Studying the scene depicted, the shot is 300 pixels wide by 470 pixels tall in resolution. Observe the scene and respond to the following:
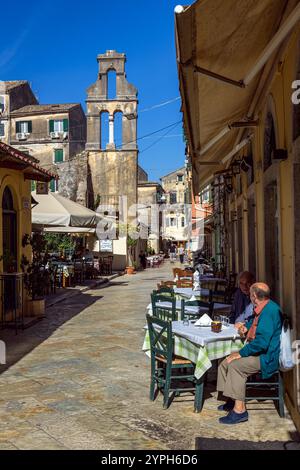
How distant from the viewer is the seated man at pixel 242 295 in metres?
6.12

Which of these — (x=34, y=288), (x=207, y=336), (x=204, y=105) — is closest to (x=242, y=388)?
(x=207, y=336)

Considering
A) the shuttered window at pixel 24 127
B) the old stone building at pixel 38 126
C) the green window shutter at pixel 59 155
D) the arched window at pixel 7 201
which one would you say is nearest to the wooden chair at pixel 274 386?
the arched window at pixel 7 201

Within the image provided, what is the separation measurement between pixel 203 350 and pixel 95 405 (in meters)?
1.27

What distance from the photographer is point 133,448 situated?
411cm

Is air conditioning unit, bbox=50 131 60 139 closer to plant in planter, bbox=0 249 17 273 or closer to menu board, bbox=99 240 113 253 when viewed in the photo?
menu board, bbox=99 240 113 253

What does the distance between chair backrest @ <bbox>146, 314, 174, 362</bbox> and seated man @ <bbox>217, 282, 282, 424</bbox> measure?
633 mm

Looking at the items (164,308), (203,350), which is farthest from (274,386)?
(164,308)

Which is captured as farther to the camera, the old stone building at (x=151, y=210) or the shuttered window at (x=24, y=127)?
the old stone building at (x=151, y=210)

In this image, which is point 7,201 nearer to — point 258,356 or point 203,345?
point 203,345

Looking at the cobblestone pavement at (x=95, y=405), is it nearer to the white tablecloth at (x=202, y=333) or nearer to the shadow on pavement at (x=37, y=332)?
the shadow on pavement at (x=37, y=332)

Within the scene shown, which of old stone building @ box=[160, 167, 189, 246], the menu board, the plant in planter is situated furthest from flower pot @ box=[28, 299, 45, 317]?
old stone building @ box=[160, 167, 189, 246]

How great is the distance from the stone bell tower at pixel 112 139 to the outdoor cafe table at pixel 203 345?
2876 cm

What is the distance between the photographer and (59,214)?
15.1m
